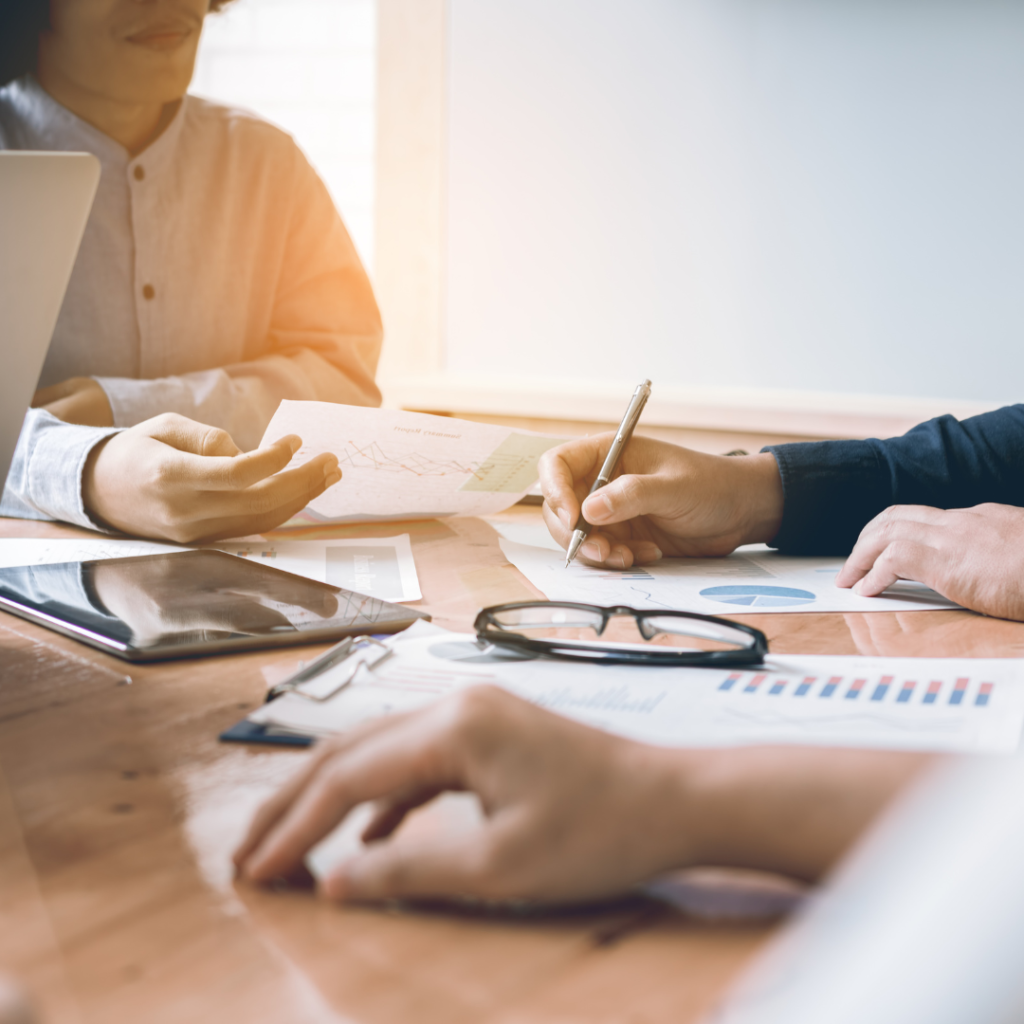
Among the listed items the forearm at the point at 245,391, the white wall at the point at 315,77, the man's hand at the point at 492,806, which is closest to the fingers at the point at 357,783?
the man's hand at the point at 492,806

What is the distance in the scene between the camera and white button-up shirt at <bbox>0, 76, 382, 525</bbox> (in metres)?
1.17

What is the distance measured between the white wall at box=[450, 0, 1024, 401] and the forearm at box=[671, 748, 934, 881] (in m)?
1.42

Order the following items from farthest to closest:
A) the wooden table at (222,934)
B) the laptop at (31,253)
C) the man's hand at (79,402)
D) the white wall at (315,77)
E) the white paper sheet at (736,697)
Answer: the white wall at (315,77), the man's hand at (79,402), the laptop at (31,253), the white paper sheet at (736,697), the wooden table at (222,934)

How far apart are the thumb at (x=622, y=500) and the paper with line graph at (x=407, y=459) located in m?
0.12

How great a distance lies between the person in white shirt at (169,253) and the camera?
1.07 meters

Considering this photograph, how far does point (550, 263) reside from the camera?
70.6 inches

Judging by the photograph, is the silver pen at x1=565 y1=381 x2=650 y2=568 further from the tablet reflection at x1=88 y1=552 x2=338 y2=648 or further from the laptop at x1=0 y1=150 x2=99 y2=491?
the laptop at x1=0 y1=150 x2=99 y2=491

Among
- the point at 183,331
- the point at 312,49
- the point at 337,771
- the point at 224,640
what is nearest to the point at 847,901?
the point at 337,771

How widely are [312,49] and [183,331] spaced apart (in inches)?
38.0

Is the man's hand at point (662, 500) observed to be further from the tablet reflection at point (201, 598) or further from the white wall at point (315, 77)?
the white wall at point (315, 77)

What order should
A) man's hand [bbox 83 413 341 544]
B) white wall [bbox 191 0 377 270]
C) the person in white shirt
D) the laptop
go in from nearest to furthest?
the laptop
man's hand [bbox 83 413 341 544]
the person in white shirt
white wall [bbox 191 0 377 270]

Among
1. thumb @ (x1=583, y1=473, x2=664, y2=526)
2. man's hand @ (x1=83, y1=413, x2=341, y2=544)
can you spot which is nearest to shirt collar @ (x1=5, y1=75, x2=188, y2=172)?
man's hand @ (x1=83, y1=413, x2=341, y2=544)

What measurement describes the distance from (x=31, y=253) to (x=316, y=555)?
0.29m

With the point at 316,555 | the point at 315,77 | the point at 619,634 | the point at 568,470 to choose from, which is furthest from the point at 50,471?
the point at 315,77
